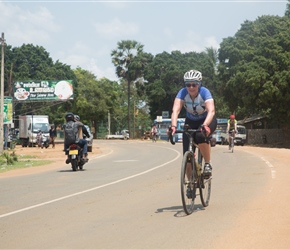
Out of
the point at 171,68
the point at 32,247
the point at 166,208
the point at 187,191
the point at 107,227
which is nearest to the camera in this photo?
the point at 32,247

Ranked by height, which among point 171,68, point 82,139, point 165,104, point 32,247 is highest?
point 171,68

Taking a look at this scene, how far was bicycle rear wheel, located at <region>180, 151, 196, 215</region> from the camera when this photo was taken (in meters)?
7.75

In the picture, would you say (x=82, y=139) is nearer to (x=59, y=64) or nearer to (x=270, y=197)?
(x=270, y=197)

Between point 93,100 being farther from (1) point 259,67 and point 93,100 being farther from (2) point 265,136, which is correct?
(1) point 259,67

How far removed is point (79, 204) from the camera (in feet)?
30.9

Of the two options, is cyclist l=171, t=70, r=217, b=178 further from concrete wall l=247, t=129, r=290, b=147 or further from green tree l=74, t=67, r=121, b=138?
green tree l=74, t=67, r=121, b=138

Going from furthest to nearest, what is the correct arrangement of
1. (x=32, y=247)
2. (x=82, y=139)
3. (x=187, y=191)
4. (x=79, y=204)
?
(x=82, y=139), (x=79, y=204), (x=187, y=191), (x=32, y=247)

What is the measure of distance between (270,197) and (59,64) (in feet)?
246

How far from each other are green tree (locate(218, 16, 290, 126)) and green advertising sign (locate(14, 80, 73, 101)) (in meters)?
15.7

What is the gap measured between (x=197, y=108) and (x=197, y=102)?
0.31ft

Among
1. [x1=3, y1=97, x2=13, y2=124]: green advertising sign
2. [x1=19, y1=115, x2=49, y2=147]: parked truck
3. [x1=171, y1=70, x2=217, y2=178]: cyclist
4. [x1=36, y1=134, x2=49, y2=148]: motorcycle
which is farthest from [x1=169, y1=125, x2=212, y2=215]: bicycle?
[x1=19, y1=115, x2=49, y2=147]: parked truck

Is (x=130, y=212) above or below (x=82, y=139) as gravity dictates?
below

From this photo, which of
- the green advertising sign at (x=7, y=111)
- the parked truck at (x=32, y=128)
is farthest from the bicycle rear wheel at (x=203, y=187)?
the parked truck at (x=32, y=128)

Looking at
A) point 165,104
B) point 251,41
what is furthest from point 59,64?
point 251,41
